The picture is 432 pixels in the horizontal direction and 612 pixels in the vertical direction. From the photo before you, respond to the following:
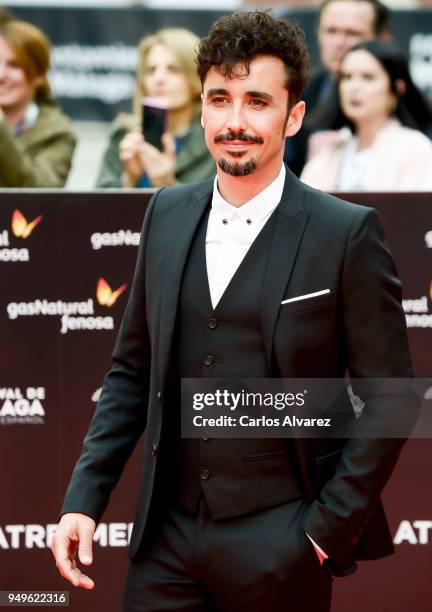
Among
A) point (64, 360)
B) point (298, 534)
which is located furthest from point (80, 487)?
point (64, 360)

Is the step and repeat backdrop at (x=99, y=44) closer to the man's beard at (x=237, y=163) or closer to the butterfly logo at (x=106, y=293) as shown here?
the butterfly logo at (x=106, y=293)

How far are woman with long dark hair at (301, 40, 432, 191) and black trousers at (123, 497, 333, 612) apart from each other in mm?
2953

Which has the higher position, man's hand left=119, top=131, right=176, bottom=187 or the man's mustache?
man's hand left=119, top=131, right=176, bottom=187

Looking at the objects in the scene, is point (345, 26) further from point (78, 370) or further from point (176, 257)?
point (176, 257)

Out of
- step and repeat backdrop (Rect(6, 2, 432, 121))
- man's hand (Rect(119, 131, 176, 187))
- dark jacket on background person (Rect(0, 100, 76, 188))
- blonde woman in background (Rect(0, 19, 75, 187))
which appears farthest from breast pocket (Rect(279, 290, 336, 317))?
step and repeat backdrop (Rect(6, 2, 432, 121))

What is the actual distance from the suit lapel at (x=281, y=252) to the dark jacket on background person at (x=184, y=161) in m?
2.70

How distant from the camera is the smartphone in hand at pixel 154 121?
5477mm

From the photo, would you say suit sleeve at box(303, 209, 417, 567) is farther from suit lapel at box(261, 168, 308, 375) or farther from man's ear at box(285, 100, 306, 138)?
man's ear at box(285, 100, 306, 138)

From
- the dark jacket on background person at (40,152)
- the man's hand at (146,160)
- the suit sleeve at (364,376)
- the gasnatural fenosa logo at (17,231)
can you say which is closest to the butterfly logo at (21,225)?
the gasnatural fenosa logo at (17,231)

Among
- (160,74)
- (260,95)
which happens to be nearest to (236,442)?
(260,95)

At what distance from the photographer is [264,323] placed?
9.40ft

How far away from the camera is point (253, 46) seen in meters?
2.89

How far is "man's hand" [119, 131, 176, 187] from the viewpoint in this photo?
5508 mm

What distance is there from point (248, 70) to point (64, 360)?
187cm
